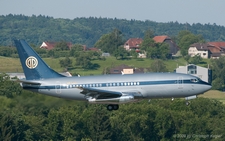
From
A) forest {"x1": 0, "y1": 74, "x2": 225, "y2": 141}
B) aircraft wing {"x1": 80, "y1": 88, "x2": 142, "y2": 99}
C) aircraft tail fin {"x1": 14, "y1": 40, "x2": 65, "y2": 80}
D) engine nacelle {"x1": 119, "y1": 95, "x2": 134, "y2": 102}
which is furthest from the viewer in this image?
A: forest {"x1": 0, "y1": 74, "x2": 225, "y2": 141}

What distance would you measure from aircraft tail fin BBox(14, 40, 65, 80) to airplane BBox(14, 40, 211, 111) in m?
0.95

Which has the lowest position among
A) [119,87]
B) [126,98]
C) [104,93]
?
[126,98]

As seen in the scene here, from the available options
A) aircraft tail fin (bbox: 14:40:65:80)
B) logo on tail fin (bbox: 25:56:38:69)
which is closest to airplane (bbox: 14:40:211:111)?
aircraft tail fin (bbox: 14:40:65:80)

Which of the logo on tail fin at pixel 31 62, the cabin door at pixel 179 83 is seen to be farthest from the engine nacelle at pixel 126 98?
the logo on tail fin at pixel 31 62

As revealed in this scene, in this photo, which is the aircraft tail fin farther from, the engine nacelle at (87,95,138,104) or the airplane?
the engine nacelle at (87,95,138,104)

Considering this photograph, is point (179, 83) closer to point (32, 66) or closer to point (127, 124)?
point (32, 66)

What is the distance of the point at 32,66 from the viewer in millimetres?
85062

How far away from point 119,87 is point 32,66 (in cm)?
1234

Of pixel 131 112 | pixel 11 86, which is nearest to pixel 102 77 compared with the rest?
pixel 11 86

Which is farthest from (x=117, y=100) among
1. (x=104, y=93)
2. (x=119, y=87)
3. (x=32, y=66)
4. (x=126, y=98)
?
(x=32, y=66)

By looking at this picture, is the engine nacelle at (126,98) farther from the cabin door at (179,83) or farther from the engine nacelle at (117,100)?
the cabin door at (179,83)

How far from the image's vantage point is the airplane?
80.1m

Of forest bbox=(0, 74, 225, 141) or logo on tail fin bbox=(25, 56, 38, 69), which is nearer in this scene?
logo on tail fin bbox=(25, 56, 38, 69)

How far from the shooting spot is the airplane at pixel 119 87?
80125mm
